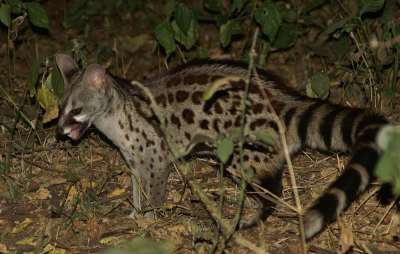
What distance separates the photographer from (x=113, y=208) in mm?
5551

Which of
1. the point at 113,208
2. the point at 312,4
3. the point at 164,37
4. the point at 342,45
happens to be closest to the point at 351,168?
the point at 113,208

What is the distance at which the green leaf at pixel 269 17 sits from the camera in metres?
6.32

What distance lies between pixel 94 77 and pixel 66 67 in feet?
1.71

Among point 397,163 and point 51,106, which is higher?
point 397,163

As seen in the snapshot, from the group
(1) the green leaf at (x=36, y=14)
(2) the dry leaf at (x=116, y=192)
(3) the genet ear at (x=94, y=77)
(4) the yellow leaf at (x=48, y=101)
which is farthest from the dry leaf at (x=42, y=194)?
(1) the green leaf at (x=36, y=14)

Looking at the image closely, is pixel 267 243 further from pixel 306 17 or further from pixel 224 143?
pixel 306 17

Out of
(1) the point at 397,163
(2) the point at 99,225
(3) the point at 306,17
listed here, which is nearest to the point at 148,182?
(2) the point at 99,225

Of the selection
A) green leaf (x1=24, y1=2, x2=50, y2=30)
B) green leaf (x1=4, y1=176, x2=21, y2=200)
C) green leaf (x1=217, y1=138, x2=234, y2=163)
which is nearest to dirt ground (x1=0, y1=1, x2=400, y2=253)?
green leaf (x1=4, y1=176, x2=21, y2=200)

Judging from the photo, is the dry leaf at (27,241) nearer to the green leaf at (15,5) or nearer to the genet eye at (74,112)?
the genet eye at (74,112)

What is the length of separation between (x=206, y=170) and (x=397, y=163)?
371 centimetres

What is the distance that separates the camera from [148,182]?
5.57 meters

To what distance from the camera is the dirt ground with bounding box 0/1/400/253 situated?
489 centimetres

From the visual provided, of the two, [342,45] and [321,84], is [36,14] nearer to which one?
[321,84]

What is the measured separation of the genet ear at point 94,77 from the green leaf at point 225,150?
2024 mm
